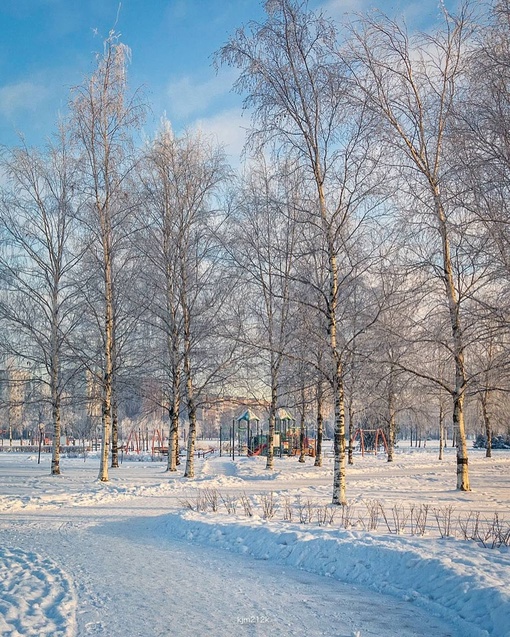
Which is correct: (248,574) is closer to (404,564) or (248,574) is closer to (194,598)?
(194,598)

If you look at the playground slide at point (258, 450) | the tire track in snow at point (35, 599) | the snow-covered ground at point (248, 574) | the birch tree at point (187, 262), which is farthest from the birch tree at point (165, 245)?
the playground slide at point (258, 450)

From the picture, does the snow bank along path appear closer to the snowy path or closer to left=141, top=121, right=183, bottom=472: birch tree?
the snowy path

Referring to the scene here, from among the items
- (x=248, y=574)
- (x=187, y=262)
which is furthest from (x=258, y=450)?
(x=248, y=574)

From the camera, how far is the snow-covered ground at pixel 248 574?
515cm

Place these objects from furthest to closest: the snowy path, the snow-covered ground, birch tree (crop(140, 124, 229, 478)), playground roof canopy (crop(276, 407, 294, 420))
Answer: playground roof canopy (crop(276, 407, 294, 420)), birch tree (crop(140, 124, 229, 478)), the snow-covered ground, the snowy path

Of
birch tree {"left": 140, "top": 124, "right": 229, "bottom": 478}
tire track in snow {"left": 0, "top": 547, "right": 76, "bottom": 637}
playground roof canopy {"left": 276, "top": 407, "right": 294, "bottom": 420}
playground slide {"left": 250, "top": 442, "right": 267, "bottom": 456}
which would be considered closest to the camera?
tire track in snow {"left": 0, "top": 547, "right": 76, "bottom": 637}

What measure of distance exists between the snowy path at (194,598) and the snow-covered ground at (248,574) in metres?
0.02

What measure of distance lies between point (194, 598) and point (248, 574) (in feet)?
4.28

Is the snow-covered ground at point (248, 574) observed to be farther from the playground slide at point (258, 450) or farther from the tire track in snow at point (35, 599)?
the playground slide at point (258, 450)

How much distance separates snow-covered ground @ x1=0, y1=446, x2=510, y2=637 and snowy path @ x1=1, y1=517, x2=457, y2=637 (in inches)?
0.8

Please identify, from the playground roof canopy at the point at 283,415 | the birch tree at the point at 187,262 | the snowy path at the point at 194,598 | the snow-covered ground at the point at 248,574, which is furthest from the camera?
the playground roof canopy at the point at 283,415

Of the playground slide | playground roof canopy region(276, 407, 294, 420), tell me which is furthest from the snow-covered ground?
playground roof canopy region(276, 407, 294, 420)

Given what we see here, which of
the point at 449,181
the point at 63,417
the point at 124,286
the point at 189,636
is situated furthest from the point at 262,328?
the point at 63,417

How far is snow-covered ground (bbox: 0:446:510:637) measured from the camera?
5.15 metres
